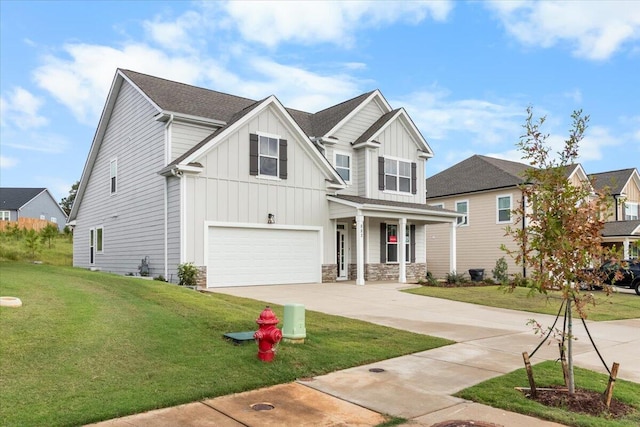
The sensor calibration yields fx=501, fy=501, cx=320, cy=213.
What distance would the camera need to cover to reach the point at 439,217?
22.4 metres

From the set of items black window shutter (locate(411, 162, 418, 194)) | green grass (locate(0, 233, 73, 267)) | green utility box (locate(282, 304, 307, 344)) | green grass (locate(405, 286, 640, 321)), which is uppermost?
black window shutter (locate(411, 162, 418, 194))

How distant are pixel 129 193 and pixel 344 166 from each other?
9.14m

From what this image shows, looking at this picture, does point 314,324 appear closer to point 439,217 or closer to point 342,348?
point 342,348

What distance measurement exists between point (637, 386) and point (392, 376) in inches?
118

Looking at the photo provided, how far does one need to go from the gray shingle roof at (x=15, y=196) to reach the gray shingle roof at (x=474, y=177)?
47.4 m

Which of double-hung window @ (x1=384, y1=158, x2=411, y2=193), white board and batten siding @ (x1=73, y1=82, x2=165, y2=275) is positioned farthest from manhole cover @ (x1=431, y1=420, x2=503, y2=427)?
double-hung window @ (x1=384, y1=158, x2=411, y2=193)

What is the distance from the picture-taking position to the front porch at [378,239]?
19.4 m

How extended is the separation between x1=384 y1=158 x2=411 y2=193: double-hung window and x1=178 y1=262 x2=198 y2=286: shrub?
10290 mm

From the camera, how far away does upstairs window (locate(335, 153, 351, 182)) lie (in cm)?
2206

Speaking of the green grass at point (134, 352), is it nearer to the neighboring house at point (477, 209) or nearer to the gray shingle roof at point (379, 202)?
the gray shingle roof at point (379, 202)

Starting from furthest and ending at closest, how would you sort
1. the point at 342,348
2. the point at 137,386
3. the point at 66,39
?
the point at 66,39
the point at 342,348
the point at 137,386

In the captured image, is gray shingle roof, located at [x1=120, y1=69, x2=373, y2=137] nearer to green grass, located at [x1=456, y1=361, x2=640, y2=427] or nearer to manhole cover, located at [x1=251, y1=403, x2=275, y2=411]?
manhole cover, located at [x1=251, y1=403, x2=275, y2=411]

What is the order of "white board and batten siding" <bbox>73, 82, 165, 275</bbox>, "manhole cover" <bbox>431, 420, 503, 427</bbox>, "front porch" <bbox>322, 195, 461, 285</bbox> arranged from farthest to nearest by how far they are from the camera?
1. "front porch" <bbox>322, 195, 461, 285</bbox>
2. "white board and batten siding" <bbox>73, 82, 165, 275</bbox>
3. "manhole cover" <bbox>431, 420, 503, 427</bbox>

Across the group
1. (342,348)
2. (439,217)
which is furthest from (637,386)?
(439,217)
